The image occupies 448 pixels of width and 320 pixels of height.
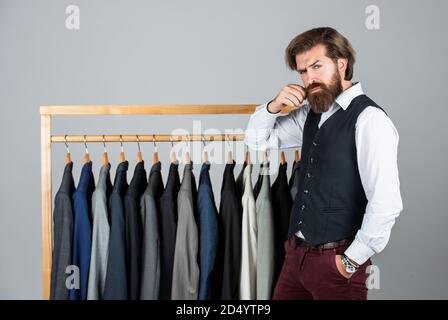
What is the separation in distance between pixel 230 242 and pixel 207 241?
101 mm

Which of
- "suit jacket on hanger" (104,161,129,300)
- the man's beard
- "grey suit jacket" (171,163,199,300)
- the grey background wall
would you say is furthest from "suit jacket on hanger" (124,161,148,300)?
the grey background wall

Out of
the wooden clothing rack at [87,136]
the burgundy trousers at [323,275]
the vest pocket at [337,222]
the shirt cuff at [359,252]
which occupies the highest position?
the wooden clothing rack at [87,136]

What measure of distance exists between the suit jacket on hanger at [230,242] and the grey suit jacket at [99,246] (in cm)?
47

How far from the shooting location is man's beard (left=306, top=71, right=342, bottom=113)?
7.25 feet

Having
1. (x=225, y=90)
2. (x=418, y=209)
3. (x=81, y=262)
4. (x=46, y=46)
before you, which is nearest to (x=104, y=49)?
(x=46, y=46)

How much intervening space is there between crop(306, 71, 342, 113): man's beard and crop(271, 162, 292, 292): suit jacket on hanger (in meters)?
0.44

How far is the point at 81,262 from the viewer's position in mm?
2512

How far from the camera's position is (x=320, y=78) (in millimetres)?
2254

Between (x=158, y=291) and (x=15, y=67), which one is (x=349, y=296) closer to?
(x=158, y=291)

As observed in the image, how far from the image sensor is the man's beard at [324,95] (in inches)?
87.0

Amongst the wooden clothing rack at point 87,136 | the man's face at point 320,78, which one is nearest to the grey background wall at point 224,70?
the wooden clothing rack at point 87,136

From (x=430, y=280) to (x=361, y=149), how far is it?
235 centimetres

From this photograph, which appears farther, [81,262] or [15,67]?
[15,67]

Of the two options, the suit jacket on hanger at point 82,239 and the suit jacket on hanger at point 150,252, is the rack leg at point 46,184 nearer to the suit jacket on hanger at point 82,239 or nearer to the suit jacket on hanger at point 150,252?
the suit jacket on hanger at point 82,239
